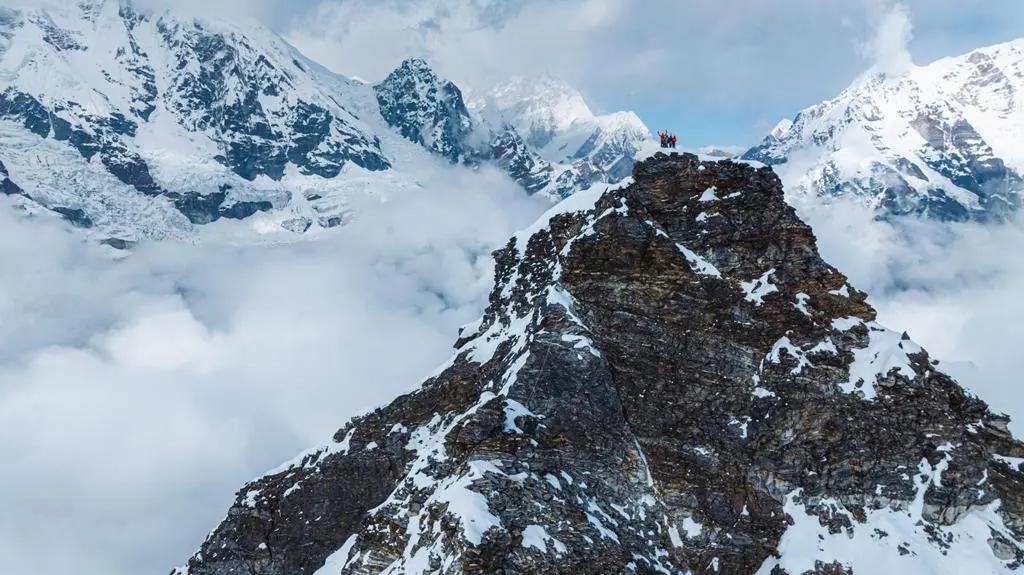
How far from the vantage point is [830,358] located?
92562 millimetres

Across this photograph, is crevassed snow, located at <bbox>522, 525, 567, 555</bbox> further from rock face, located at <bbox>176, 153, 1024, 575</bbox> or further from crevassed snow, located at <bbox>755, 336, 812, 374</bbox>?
crevassed snow, located at <bbox>755, 336, 812, 374</bbox>

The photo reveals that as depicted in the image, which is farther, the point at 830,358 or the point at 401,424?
the point at 401,424

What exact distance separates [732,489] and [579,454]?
629 inches

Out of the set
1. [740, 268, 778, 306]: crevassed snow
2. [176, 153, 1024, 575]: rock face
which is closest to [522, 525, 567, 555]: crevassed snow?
[176, 153, 1024, 575]: rock face

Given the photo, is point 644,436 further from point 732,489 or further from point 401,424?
point 401,424

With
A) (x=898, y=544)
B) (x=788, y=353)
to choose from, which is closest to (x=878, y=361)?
(x=788, y=353)

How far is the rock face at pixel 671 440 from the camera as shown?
82688mm

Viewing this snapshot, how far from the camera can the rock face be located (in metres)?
82.7

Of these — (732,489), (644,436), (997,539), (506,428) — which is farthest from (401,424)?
(997,539)

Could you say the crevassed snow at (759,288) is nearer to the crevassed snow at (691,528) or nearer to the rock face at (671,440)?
the rock face at (671,440)

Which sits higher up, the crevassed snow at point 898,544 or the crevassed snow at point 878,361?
the crevassed snow at point 878,361

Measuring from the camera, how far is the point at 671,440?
93250mm

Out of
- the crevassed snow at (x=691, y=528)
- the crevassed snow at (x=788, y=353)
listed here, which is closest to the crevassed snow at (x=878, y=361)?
the crevassed snow at (x=788, y=353)

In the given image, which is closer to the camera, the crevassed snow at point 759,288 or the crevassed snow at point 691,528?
the crevassed snow at point 691,528
